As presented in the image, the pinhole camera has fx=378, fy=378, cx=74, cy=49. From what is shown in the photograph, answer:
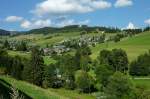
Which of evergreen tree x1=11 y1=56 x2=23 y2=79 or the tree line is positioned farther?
evergreen tree x1=11 y1=56 x2=23 y2=79

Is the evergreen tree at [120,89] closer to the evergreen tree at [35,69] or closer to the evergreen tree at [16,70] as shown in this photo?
the evergreen tree at [35,69]

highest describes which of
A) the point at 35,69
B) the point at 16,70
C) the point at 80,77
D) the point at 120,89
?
the point at 35,69

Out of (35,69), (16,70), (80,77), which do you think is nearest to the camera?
(35,69)

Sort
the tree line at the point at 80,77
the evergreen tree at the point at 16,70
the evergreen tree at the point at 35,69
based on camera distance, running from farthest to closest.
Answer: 1. the evergreen tree at the point at 16,70
2. the evergreen tree at the point at 35,69
3. the tree line at the point at 80,77

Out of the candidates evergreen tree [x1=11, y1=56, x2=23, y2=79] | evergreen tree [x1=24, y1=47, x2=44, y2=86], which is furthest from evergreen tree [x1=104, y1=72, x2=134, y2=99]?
evergreen tree [x1=11, y1=56, x2=23, y2=79]

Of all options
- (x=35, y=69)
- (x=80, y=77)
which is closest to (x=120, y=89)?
(x=35, y=69)

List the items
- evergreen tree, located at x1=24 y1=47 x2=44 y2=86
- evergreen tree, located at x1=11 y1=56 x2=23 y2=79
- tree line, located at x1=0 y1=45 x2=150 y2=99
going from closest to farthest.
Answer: tree line, located at x1=0 y1=45 x2=150 y2=99, evergreen tree, located at x1=24 y1=47 x2=44 y2=86, evergreen tree, located at x1=11 y1=56 x2=23 y2=79

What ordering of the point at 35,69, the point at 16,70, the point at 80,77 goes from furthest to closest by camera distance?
the point at 80,77 → the point at 16,70 → the point at 35,69

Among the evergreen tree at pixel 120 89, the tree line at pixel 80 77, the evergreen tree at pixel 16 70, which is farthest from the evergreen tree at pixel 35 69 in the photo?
the evergreen tree at pixel 120 89

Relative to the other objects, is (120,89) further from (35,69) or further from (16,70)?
(16,70)

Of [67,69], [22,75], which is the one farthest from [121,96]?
[67,69]

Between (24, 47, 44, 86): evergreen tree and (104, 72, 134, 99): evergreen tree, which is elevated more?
(24, 47, 44, 86): evergreen tree

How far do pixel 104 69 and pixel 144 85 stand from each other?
22.1 meters

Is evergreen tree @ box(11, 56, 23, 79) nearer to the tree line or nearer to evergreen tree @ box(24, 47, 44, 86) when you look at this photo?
the tree line
